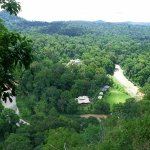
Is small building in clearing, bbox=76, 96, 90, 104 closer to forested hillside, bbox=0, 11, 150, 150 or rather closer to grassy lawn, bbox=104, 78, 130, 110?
forested hillside, bbox=0, 11, 150, 150

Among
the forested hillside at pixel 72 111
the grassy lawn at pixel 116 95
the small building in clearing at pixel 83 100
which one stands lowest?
the grassy lawn at pixel 116 95

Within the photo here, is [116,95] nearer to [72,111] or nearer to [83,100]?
[83,100]

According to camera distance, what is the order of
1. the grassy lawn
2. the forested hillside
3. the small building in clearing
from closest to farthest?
1. the forested hillside
2. the small building in clearing
3. the grassy lawn

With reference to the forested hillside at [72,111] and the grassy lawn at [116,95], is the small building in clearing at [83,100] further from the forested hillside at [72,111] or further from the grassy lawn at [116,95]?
the grassy lawn at [116,95]

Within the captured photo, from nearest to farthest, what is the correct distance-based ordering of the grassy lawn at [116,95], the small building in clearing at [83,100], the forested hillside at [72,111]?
the forested hillside at [72,111], the small building in clearing at [83,100], the grassy lawn at [116,95]

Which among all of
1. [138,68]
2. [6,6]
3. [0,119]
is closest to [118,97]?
[138,68]

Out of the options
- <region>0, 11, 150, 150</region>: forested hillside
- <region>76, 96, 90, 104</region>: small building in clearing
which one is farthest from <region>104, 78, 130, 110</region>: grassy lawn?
<region>76, 96, 90, 104</region>: small building in clearing

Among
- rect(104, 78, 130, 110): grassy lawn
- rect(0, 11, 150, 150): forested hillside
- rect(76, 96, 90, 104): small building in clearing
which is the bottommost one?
rect(104, 78, 130, 110): grassy lawn

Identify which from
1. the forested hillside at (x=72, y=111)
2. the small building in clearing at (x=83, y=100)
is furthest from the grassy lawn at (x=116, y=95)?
the small building in clearing at (x=83, y=100)

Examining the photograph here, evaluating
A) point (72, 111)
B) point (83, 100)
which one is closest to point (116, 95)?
point (83, 100)
